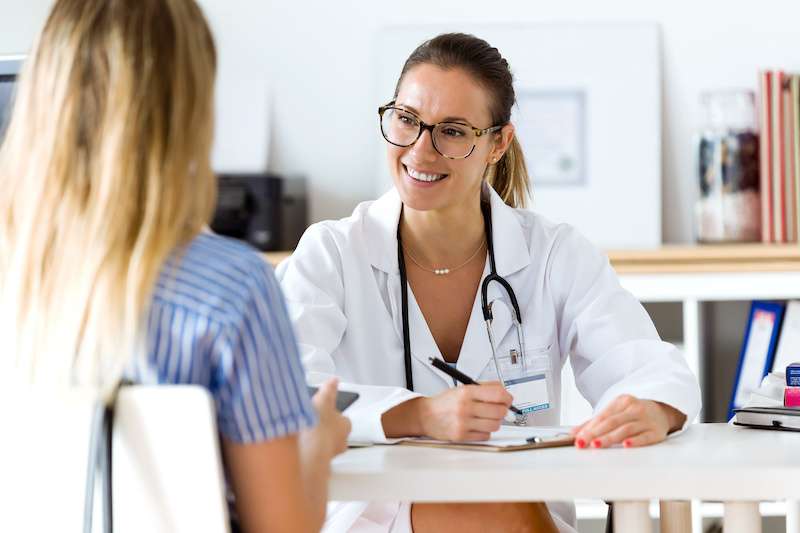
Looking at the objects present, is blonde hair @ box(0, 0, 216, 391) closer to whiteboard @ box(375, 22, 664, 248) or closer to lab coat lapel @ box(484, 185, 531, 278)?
A: lab coat lapel @ box(484, 185, 531, 278)

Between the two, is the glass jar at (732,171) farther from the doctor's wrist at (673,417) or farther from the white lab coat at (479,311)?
the doctor's wrist at (673,417)

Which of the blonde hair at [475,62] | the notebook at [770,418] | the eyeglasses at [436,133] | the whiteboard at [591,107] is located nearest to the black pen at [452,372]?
the notebook at [770,418]

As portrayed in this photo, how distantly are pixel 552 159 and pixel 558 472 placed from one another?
6.32 ft

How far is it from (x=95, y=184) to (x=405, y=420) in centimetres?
64

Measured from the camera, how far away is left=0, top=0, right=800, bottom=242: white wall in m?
3.09

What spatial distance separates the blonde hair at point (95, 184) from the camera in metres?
1.02

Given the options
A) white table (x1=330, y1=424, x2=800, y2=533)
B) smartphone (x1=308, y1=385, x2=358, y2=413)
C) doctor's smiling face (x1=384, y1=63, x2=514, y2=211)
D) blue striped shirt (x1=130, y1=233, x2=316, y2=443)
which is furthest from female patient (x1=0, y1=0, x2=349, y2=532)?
doctor's smiling face (x1=384, y1=63, x2=514, y2=211)

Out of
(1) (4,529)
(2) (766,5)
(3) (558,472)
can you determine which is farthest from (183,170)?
(2) (766,5)

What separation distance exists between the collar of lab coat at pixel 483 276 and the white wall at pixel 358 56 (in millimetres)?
1149

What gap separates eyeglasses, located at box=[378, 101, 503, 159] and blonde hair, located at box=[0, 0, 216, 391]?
0.92 meters

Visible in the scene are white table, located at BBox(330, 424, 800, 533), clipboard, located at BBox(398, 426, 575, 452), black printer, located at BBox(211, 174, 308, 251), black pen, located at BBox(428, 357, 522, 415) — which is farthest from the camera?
black printer, located at BBox(211, 174, 308, 251)

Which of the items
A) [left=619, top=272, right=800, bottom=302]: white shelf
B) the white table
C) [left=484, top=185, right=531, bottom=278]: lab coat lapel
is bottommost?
the white table

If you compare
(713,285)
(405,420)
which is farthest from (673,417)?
(713,285)

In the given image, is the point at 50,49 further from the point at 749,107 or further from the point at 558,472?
the point at 749,107
